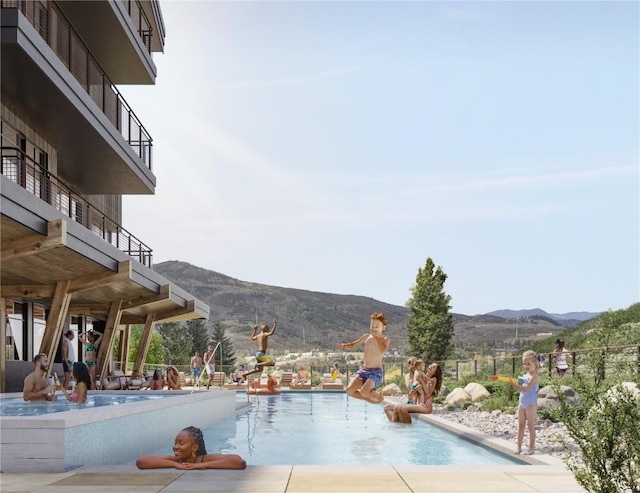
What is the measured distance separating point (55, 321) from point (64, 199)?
5.42 metres

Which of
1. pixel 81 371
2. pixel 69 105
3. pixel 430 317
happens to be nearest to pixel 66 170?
pixel 69 105

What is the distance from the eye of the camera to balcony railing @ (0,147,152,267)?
58.7 feet

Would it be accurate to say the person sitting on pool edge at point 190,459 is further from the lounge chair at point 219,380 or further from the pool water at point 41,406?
the lounge chair at point 219,380

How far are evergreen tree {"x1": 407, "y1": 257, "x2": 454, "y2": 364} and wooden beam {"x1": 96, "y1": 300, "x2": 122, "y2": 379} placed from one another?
1978 centimetres

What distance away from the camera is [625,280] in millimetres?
68375

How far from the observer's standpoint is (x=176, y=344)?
217ft

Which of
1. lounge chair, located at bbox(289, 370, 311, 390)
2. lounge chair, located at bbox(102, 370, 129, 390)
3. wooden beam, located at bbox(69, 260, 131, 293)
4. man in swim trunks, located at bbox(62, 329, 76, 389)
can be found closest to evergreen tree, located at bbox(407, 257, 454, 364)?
lounge chair, located at bbox(289, 370, 311, 390)

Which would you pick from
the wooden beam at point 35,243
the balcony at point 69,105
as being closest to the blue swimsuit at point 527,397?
the wooden beam at point 35,243

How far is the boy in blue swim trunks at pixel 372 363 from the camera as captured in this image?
41.5 feet

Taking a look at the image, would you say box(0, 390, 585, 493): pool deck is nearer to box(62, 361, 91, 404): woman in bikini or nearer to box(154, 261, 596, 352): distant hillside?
box(62, 361, 91, 404): woman in bikini

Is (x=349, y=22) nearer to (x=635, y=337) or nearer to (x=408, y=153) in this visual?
(x=408, y=153)

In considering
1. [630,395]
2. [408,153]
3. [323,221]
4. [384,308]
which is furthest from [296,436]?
[384,308]

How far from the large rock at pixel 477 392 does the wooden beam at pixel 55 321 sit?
35.3ft

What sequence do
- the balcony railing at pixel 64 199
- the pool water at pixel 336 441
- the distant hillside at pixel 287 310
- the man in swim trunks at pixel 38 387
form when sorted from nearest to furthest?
1. the pool water at pixel 336 441
2. the man in swim trunks at pixel 38 387
3. the balcony railing at pixel 64 199
4. the distant hillside at pixel 287 310
